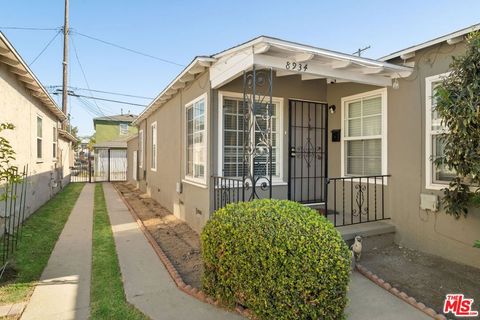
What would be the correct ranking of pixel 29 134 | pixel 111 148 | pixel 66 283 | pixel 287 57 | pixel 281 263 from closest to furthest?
pixel 281 263 < pixel 66 283 < pixel 287 57 < pixel 29 134 < pixel 111 148

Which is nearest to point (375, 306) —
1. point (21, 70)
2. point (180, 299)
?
point (180, 299)

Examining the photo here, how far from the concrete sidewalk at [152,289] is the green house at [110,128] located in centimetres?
2676

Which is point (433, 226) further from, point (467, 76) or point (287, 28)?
point (287, 28)

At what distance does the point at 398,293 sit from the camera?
10.8ft

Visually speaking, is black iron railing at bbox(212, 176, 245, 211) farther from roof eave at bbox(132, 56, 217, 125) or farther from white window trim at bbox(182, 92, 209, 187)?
roof eave at bbox(132, 56, 217, 125)

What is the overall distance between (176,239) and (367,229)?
347 centimetres

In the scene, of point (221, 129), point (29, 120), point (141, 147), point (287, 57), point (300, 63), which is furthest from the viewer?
point (141, 147)

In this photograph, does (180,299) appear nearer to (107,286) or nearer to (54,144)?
(107,286)

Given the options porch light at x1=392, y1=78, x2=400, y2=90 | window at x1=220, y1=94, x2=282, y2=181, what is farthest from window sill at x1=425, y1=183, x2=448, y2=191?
window at x1=220, y1=94, x2=282, y2=181

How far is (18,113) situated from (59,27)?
14030 mm

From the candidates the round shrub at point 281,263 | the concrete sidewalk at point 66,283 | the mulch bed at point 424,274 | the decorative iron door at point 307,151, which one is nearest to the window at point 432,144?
the mulch bed at point 424,274

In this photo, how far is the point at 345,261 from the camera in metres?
2.69

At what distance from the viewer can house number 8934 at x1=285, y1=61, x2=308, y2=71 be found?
13.8 feet

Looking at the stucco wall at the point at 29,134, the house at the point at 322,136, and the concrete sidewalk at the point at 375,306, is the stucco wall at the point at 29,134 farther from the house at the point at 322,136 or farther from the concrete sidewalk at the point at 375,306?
the concrete sidewalk at the point at 375,306
